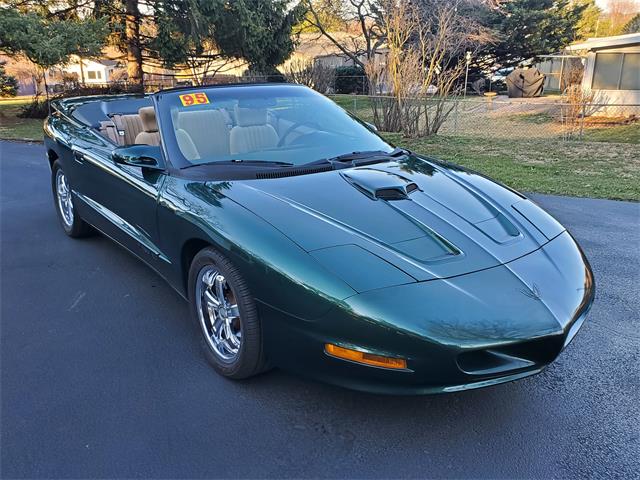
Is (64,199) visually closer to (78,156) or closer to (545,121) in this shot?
(78,156)

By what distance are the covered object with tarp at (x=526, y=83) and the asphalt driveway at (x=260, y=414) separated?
78.3ft

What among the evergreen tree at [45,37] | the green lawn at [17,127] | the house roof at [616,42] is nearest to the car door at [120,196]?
the green lawn at [17,127]

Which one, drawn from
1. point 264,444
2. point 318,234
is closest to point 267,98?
point 318,234

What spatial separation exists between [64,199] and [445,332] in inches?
184

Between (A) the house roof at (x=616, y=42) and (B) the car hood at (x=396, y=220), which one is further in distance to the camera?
(A) the house roof at (x=616, y=42)

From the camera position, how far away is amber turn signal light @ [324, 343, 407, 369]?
2.13 m

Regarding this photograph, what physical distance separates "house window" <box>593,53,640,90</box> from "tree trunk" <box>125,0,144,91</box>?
16.6 meters

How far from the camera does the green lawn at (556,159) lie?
7.50m

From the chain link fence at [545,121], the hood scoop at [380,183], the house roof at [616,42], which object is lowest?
the chain link fence at [545,121]

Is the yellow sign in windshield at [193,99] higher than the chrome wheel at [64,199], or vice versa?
the yellow sign in windshield at [193,99]

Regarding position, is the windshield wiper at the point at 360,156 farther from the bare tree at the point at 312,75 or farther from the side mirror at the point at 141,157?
the bare tree at the point at 312,75

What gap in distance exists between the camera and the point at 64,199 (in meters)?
5.42

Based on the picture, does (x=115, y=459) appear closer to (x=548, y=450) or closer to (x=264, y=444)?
(x=264, y=444)

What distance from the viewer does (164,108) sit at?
3582 millimetres
